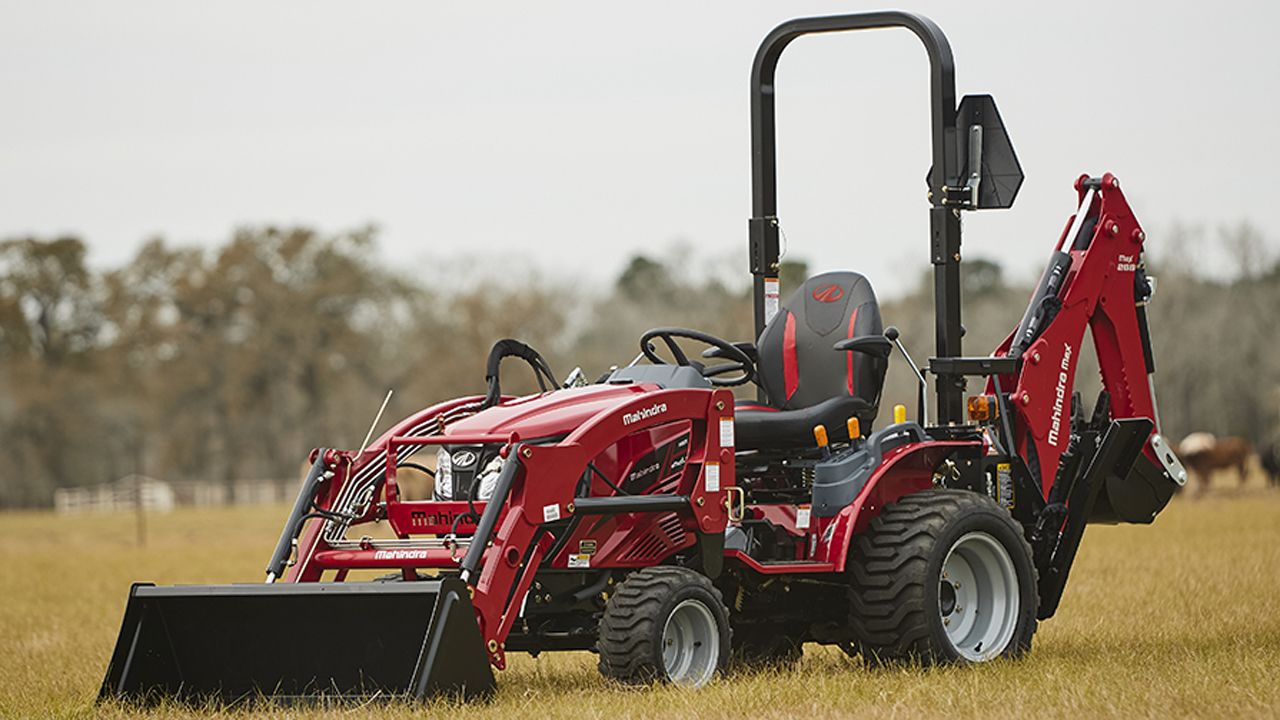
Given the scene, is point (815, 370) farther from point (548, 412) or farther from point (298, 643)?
point (298, 643)

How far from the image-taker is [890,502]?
9609 millimetres

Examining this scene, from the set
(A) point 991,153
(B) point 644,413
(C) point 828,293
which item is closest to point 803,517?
(B) point 644,413

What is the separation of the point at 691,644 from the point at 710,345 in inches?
68.9

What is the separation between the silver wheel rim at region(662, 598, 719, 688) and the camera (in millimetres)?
8586

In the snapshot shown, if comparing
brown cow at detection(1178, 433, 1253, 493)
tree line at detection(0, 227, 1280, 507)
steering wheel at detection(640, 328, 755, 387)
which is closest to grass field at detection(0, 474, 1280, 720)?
steering wheel at detection(640, 328, 755, 387)

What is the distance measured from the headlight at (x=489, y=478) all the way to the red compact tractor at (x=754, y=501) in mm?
13

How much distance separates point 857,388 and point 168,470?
161 feet

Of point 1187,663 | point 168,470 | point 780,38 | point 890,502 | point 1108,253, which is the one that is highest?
point 780,38

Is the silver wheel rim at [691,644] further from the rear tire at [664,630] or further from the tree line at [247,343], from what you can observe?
the tree line at [247,343]

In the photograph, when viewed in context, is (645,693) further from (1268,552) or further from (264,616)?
(1268,552)

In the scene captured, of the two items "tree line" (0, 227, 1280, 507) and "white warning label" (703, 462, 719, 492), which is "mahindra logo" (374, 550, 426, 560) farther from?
"tree line" (0, 227, 1280, 507)

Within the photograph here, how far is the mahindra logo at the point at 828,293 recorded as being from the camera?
404 inches

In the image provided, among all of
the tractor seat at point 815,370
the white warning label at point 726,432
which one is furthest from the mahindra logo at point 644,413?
the tractor seat at point 815,370

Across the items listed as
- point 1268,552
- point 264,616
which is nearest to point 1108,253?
point 264,616
